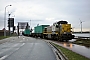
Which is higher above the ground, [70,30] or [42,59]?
[70,30]

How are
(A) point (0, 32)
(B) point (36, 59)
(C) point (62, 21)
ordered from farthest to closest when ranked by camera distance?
Result: (A) point (0, 32) < (C) point (62, 21) < (B) point (36, 59)

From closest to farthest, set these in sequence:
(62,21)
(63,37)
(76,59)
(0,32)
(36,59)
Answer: (76,59) < (36,59) < (63,37) < (62,21) < (0,32)

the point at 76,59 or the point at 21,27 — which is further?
the point at 21,27

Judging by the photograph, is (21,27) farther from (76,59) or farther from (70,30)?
(76,59)

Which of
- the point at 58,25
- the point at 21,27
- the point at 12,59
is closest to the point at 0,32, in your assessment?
the point at 21,27

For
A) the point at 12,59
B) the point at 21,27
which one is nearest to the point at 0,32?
the point at 21,27

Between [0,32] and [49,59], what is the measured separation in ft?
233

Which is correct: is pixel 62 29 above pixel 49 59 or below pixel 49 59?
above

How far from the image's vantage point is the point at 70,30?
38.2 m

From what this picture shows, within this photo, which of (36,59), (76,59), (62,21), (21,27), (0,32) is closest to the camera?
(76,59)

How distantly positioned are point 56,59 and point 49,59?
481mm

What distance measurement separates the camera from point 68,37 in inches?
1469

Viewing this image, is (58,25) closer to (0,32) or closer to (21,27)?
(0,32)

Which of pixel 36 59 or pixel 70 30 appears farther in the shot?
pixel 70 30
